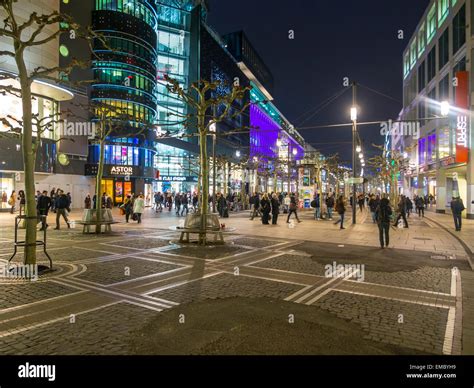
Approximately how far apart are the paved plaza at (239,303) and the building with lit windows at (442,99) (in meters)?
13.9

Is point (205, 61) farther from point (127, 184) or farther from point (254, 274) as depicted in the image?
point (254, 274)

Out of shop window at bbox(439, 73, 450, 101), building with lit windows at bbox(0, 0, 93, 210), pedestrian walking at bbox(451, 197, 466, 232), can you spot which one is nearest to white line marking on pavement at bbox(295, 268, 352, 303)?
pedestrian walking at bbox(451, 197, 466, 232)

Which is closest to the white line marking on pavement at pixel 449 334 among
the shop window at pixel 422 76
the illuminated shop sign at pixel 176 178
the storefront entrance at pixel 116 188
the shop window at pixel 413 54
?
the shop window at pixel 422 76

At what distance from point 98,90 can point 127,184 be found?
1244 centimetres

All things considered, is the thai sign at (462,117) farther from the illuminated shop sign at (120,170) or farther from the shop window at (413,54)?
the illuminated shop sign at (120,170)

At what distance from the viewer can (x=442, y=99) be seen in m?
33.0

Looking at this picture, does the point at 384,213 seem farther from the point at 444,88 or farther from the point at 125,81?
the point at 125,81

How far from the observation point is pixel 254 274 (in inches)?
337

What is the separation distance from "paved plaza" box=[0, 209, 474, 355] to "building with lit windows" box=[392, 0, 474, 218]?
45.6ft

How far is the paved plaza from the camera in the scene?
448cm

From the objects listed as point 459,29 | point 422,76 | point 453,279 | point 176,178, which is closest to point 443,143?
point 459,29

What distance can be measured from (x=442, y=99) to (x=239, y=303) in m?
34.5

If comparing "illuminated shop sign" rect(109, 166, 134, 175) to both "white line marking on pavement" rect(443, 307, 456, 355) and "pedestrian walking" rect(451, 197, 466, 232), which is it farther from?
"white line marking on pavement" rect(443, 307, 456, 355)

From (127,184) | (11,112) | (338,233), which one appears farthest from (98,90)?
Result: (338,233)
